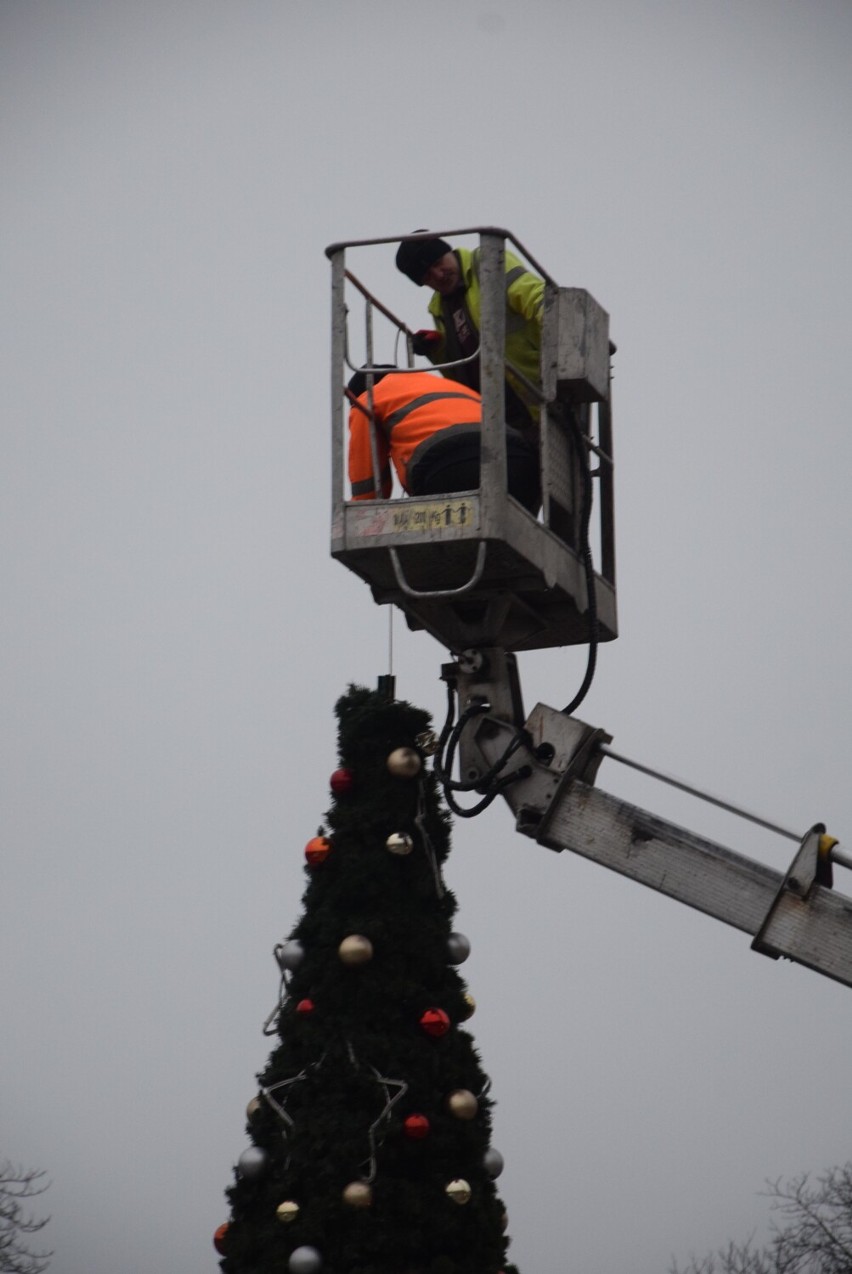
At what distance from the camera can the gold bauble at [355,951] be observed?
938 centimetres

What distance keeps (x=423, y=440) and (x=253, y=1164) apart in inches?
132

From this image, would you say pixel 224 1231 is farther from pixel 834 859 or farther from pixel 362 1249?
pixel 834 859

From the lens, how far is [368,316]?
414 inches

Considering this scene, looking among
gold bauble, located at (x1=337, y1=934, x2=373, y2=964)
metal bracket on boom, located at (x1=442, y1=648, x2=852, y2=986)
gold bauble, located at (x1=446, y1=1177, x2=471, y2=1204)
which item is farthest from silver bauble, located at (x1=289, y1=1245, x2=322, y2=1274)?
metal bracket on boom, located at (x1=442, y1=648, x2=852, y2=986)

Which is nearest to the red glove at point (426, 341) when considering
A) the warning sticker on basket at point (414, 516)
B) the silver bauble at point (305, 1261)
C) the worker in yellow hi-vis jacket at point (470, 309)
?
the worker in yellow hi-vis jacket at point (470, 309)

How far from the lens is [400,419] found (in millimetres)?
10195

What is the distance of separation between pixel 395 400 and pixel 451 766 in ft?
5.79

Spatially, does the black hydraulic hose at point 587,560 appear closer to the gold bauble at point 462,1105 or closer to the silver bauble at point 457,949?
the silver bauble at point 457,949

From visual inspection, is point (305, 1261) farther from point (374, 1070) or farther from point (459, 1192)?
point (374, 1070)

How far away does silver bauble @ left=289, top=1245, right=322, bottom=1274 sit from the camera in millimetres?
8797

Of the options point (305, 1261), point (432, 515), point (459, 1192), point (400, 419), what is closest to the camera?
point (305, 1261)

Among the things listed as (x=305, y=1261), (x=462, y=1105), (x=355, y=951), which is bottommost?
(x=305, y=1261)

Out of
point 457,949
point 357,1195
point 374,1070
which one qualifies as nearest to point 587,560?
point 457,949

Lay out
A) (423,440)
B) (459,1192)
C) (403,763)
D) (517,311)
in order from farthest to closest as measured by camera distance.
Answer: (517,311)
(423,440)
(403,763)
(459,1192)
